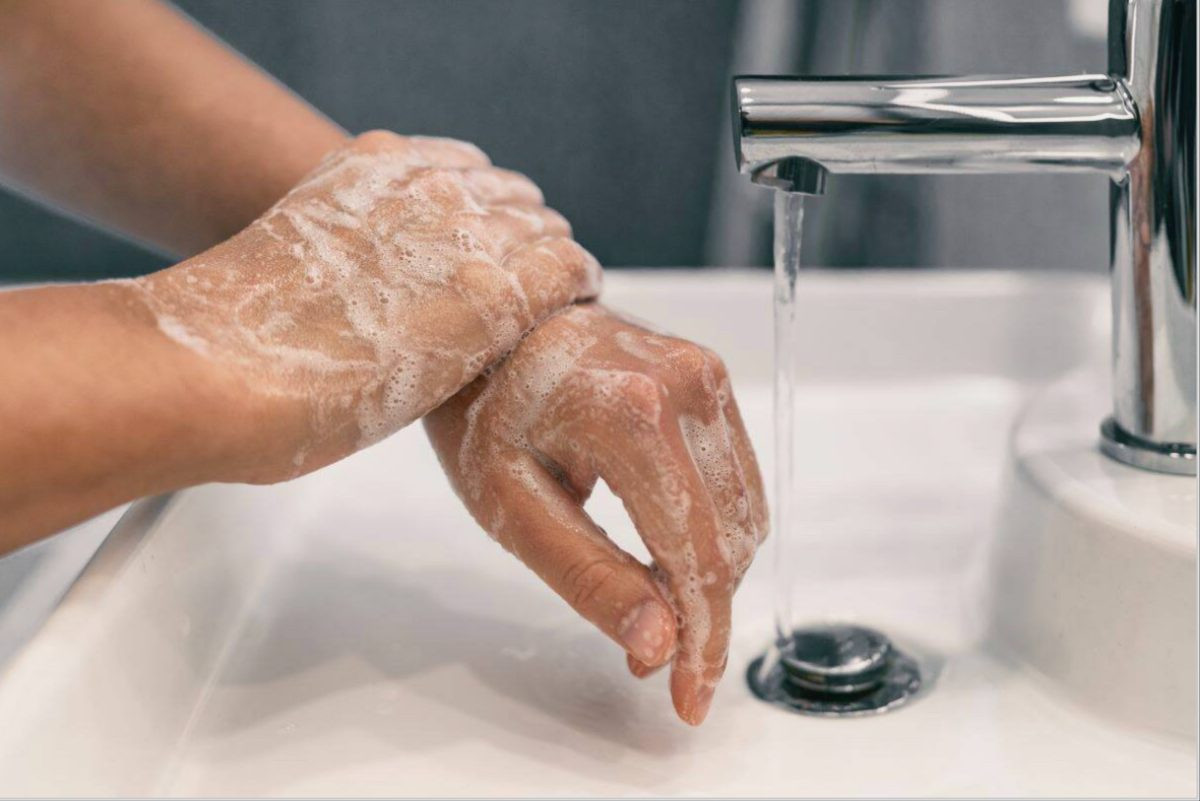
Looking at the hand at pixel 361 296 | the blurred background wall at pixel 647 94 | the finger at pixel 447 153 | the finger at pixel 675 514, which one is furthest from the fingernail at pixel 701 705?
the blurred background wall at pixel 647 94

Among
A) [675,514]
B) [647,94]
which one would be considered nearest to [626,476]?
[675,514]

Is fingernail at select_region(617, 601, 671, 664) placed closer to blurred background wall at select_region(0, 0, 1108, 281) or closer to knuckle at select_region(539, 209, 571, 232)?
knuckle at select_region(539, 209, 571, 232)

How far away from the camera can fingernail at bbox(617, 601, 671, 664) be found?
1.30ft

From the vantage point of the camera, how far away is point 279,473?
1.36ft

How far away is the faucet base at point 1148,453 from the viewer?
482mm

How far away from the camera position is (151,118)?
0.58m

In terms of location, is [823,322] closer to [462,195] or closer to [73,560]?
[462,195]

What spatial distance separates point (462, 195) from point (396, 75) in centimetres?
48

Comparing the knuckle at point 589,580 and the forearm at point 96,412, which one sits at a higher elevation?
the forearm at point 96,412

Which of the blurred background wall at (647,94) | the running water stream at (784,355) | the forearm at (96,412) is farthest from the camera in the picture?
the blurred background wall at (647,94)

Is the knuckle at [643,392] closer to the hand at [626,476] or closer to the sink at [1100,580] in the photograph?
the hand at [626,476]

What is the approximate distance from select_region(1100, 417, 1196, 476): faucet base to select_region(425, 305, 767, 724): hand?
0.51ft

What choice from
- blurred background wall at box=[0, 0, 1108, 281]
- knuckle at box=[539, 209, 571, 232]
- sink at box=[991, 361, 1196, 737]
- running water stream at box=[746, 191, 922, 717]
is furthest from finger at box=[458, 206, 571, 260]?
blurred background wall at box=[0, 0, 1108, 281]

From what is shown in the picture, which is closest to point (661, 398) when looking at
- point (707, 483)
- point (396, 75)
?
point (707, 483)
